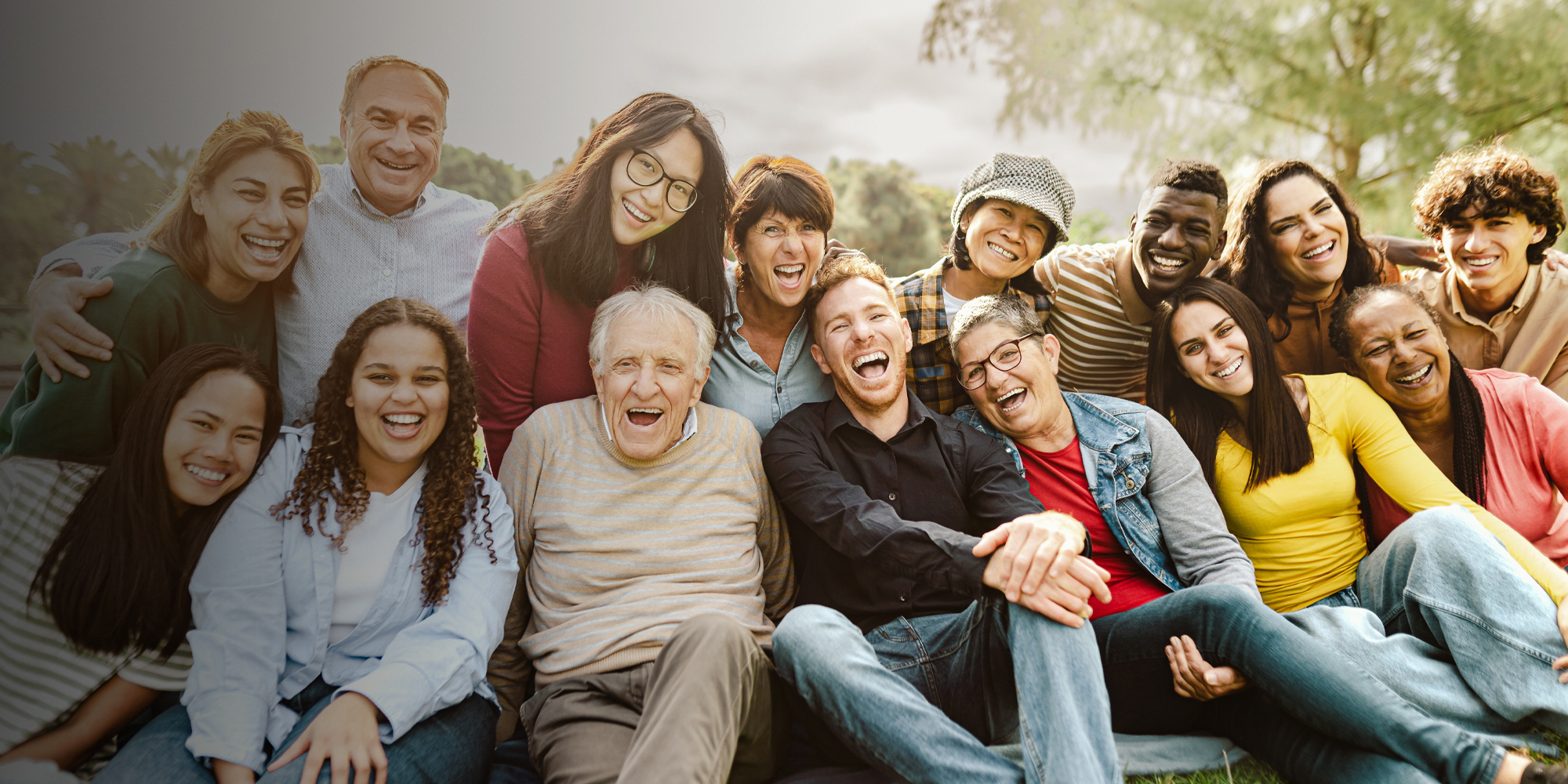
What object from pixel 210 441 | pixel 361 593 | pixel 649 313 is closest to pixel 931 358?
pixel 649 313

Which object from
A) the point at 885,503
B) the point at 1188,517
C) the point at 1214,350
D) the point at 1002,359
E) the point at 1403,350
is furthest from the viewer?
the point at 1403,350

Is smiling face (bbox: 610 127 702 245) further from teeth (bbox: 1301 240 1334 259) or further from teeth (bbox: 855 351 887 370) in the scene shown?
teeth (bbox: 1301 240 1334 259)

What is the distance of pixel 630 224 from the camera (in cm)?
322

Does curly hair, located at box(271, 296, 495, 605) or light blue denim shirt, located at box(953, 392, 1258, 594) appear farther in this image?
light blue denim shirt, located at box(953, 392, 1258, 594)

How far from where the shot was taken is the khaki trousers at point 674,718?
6.31 ft

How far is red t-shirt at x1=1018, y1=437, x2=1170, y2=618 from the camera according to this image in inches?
111

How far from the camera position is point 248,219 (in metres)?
2.73

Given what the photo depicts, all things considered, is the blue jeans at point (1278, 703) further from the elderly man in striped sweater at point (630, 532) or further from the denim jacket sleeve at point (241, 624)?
the denim jacket sleeve at point (241, 624)

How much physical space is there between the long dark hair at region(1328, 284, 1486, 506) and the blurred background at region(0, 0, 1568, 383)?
1.39 m

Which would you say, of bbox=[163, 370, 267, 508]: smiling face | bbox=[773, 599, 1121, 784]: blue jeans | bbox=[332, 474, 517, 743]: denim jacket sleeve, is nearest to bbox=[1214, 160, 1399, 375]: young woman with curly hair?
bbox=[773, 599, 1121, 784]: blue jeans

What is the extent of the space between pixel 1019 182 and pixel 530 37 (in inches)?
99.2

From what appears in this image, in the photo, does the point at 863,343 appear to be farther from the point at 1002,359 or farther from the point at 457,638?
the point at 457,638

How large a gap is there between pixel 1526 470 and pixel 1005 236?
241 centimetres

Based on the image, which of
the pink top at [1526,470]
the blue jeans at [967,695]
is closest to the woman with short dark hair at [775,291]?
the blue jeans at [967,695]
